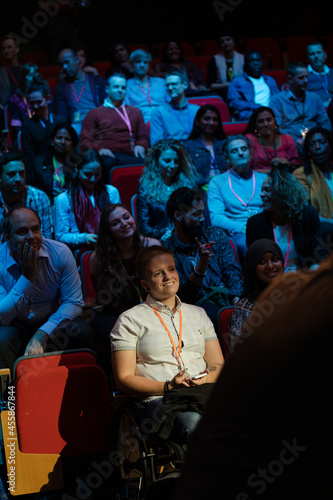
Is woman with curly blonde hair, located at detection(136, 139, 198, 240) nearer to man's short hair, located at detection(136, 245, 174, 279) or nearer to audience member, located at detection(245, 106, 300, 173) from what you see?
audience member, located at detection(245, 106, 300, 173)

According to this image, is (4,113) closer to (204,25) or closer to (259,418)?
(204,25)

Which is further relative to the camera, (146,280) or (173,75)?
(173,75)

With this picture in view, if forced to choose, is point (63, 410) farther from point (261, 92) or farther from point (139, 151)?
point (261, 92)

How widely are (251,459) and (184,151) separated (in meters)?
3.37

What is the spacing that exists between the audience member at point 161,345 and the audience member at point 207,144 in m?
1.71

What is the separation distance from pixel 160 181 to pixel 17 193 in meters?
0.83

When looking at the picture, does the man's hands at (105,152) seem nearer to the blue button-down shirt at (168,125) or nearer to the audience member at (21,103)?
the blue button-down shirt at (168,125)

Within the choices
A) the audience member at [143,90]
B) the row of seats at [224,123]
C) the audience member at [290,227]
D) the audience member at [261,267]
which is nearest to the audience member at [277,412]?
the audience member at [261,267]

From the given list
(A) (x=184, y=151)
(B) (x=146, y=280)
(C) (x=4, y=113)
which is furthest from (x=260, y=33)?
(B) (x=146, y=280)

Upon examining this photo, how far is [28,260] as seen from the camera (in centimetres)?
264

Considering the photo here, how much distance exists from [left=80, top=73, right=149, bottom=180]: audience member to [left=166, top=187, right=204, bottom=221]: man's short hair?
1103mm

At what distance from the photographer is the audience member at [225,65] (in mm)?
5719

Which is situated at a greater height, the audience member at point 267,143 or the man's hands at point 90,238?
the audience member at point 267,143

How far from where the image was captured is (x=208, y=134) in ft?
13.5
